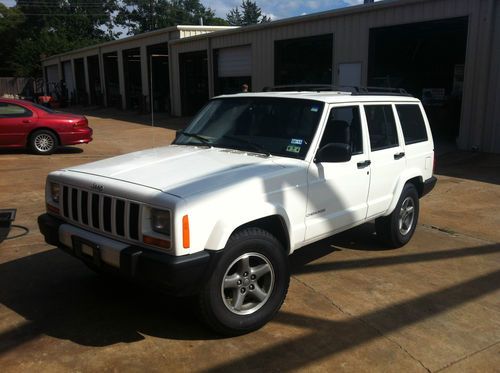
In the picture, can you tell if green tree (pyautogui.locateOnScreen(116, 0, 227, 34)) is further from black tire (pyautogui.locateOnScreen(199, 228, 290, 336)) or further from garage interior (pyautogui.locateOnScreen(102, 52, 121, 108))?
black tire (pyautogui.locateOnScreen(199, 228, 290, 336))

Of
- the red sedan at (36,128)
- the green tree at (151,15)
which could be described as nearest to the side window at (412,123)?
the red sedan at (36,128)

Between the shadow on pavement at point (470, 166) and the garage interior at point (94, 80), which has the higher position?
the garage interior at point (94, 80)

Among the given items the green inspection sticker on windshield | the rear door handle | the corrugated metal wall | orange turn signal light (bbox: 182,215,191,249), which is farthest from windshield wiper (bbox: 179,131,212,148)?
the corrugated metal wall

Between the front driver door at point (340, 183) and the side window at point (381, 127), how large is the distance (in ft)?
0.74

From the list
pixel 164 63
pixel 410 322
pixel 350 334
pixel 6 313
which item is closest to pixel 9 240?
pixel 6 313

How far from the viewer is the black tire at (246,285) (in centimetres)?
344

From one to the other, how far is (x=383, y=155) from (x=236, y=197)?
2272mm

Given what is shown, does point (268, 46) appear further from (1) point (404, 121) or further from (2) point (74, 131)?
(1) point (404, 121)

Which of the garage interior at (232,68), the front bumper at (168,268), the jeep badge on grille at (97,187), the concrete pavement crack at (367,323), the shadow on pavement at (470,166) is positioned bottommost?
the shadow on pavement at (470,166)

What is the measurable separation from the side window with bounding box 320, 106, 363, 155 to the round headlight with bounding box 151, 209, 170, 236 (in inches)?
66.9

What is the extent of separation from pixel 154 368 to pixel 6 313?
1.58m

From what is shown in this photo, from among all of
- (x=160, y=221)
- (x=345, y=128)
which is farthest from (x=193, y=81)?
(x=160, y=221)

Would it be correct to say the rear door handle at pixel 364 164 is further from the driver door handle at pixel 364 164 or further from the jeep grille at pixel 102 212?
the jeep grille at pixel 102 212

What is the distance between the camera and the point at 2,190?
8672 millimetres
